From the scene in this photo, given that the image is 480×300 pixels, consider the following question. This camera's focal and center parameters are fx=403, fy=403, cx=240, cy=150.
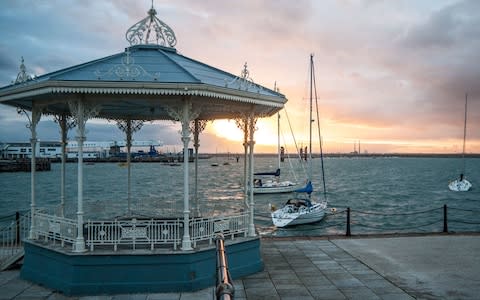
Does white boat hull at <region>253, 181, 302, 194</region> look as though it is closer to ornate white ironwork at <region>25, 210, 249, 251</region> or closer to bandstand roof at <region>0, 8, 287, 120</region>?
bandstand roof at <region>0, 8, 287, 120</region>

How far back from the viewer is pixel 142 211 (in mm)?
15609

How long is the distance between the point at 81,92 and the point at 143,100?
1.39m

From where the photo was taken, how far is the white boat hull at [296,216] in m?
29.7

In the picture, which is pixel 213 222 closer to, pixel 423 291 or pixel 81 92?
pixel 81 92

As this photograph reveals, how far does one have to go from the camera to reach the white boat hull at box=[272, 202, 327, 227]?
1171 inches

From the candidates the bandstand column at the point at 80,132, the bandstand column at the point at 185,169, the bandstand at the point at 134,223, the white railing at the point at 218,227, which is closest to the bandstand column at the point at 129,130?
the bandstand at the point at 134,223

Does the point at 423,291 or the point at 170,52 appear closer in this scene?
the point at 423,291

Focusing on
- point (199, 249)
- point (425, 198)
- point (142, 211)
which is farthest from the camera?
point (425, 198)

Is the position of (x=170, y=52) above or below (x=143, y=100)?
above

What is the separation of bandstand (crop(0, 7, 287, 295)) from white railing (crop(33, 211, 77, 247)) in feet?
0.08

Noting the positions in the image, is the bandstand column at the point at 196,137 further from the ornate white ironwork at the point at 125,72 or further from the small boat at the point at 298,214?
the small boat at the point at 298,214

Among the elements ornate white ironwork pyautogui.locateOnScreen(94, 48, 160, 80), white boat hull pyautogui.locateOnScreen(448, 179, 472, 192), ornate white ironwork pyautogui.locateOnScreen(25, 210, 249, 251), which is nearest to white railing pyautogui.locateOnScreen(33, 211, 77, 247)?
ornate white ironwork pyautogui.locateOnScreen(25, 210, 249, 251)

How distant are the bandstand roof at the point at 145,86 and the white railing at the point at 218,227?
2.92 metres

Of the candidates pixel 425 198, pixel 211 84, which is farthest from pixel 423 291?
pixel 425 198
